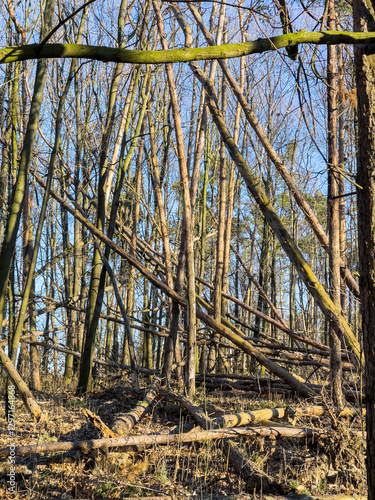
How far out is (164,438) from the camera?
4051mm

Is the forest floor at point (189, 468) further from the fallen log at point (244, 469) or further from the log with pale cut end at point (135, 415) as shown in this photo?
the log with pale cut end at point (135, 415)

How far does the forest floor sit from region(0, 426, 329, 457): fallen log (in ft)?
0.27

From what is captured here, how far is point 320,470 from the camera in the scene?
3947mm

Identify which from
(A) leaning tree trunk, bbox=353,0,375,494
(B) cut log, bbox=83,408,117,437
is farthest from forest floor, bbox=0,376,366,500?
(A) leaning tree trunk, bbox=353,0,375,494

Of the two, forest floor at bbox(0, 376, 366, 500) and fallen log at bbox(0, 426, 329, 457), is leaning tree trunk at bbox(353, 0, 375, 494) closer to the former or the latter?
forest floor at bbox(0, 376, 366, 500)

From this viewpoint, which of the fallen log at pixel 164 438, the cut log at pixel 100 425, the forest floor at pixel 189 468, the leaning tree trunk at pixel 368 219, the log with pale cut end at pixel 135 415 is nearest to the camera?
the leaning tree trunk at pixel 368 219

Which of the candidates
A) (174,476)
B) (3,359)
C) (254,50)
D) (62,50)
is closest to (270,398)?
(174,476)

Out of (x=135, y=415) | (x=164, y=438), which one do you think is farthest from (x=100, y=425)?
(x=135, y=415)

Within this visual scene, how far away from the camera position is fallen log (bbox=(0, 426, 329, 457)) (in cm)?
361

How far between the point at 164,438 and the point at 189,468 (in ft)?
1.12

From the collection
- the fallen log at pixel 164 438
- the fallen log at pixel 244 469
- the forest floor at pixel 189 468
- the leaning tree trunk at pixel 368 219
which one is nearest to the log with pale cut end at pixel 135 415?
the forest floor at pixel 189 468

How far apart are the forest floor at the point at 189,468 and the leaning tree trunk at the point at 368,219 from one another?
108cm

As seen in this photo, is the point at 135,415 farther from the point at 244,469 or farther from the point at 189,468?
the point at 244,469

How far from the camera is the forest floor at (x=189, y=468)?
11.1 ft
